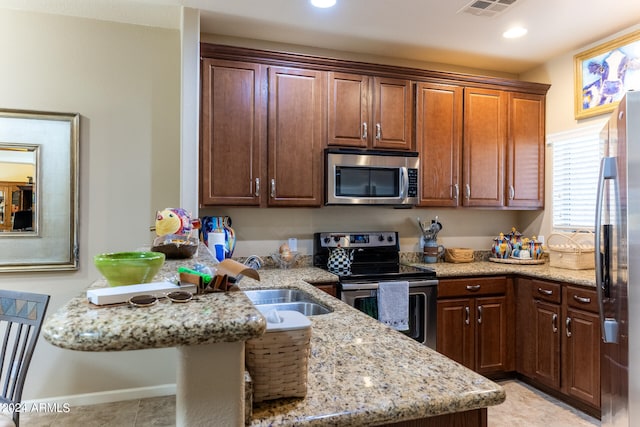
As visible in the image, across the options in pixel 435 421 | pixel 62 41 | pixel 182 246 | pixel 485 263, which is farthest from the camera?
pixel 485 263

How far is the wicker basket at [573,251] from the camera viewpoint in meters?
2.99

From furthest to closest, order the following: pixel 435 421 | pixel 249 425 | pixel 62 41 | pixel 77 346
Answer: pixel 62 41 → pixel 435 421 → pixel 249 425 → pixel 77 346

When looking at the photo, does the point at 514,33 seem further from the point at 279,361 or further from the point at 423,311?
the point at 279,361

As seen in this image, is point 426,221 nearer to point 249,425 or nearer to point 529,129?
point 529,129

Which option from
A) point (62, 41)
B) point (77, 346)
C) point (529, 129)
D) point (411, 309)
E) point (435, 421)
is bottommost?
point (411, 309)

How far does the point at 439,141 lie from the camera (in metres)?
3.31

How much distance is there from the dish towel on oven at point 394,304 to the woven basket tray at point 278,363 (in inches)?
78.4

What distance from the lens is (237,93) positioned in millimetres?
2814

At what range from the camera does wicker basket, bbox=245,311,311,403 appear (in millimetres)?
788

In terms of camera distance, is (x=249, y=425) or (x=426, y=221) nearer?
(x=249, y=425)

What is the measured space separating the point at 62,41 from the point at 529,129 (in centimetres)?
378

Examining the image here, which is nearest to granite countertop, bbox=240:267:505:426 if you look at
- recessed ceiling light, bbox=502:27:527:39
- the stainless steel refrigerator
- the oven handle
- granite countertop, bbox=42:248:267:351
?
granite countertop, bbox=42:248:267:351

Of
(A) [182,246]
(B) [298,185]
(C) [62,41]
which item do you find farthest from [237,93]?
(A) [182,246]

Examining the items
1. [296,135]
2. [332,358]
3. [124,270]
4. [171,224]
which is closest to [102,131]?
[296,135]
